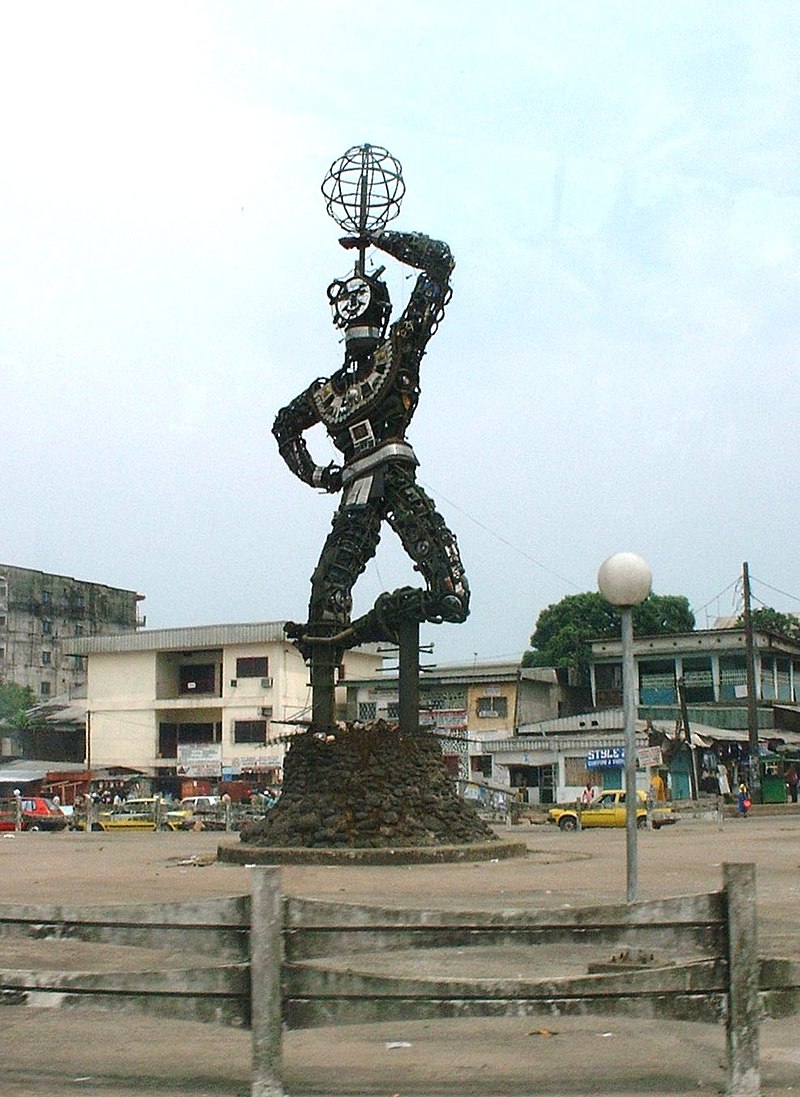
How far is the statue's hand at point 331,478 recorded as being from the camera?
2198cm

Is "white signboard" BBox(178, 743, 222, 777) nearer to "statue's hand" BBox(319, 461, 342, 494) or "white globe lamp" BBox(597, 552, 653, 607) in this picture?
"statue's hand" BBox(319, 461, 342, 494)

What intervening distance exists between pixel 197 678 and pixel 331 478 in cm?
3754

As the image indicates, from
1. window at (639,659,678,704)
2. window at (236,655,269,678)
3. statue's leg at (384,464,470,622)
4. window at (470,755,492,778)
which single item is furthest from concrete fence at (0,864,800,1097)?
window at (639,659,678,704)

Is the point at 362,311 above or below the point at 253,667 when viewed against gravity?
above

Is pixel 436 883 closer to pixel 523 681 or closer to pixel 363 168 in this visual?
pixel 363 168

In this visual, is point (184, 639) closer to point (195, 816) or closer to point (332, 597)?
point (195, 816)

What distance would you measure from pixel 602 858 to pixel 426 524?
6.03 metres

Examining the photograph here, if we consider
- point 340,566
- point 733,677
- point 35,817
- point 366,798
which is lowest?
point 35,817

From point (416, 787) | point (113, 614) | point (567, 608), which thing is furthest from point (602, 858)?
point (113, 614)

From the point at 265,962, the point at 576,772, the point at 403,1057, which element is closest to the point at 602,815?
the point at 576,772

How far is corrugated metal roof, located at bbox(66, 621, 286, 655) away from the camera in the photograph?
55625 millimetres

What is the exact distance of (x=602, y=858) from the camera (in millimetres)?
19484

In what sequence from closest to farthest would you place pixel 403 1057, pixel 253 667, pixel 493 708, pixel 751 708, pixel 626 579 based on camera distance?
pixel 403 1057 < pixel 626 579 < pixel 751 708 < pixel 493 708 < pixel 253 667

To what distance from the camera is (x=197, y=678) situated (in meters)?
57.9
